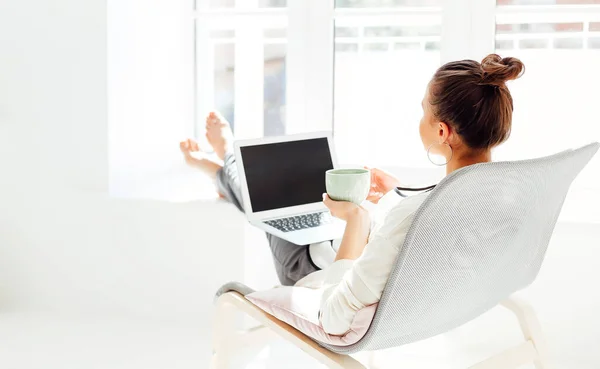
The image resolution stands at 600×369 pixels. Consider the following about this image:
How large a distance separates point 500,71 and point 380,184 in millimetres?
773

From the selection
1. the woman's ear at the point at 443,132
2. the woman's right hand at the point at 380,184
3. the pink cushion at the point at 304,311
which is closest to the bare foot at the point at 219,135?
the woman's right hand at the point at 380,184

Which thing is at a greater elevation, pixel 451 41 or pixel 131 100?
pixel 451 41

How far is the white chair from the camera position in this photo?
57.1 inches

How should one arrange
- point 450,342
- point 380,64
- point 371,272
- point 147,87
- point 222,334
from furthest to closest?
point 147,87 < point 380,64 < point 450,342 < point 222,334 < point 371,272

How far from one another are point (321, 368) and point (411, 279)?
1.04 meters

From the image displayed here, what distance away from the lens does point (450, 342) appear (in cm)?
258

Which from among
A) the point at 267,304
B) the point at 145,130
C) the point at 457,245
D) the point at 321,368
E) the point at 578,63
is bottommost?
the point at 321,368

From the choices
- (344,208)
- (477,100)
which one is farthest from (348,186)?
(477,100)

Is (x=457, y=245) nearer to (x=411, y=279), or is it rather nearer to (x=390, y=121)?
(x=411, y=279)

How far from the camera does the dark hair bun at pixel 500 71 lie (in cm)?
159

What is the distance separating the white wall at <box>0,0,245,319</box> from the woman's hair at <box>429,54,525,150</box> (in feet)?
3.90

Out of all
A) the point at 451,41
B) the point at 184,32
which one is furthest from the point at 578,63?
the point at 184,32

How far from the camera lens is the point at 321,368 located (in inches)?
96.1

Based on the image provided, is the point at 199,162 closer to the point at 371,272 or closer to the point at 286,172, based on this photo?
the point at 286,172
